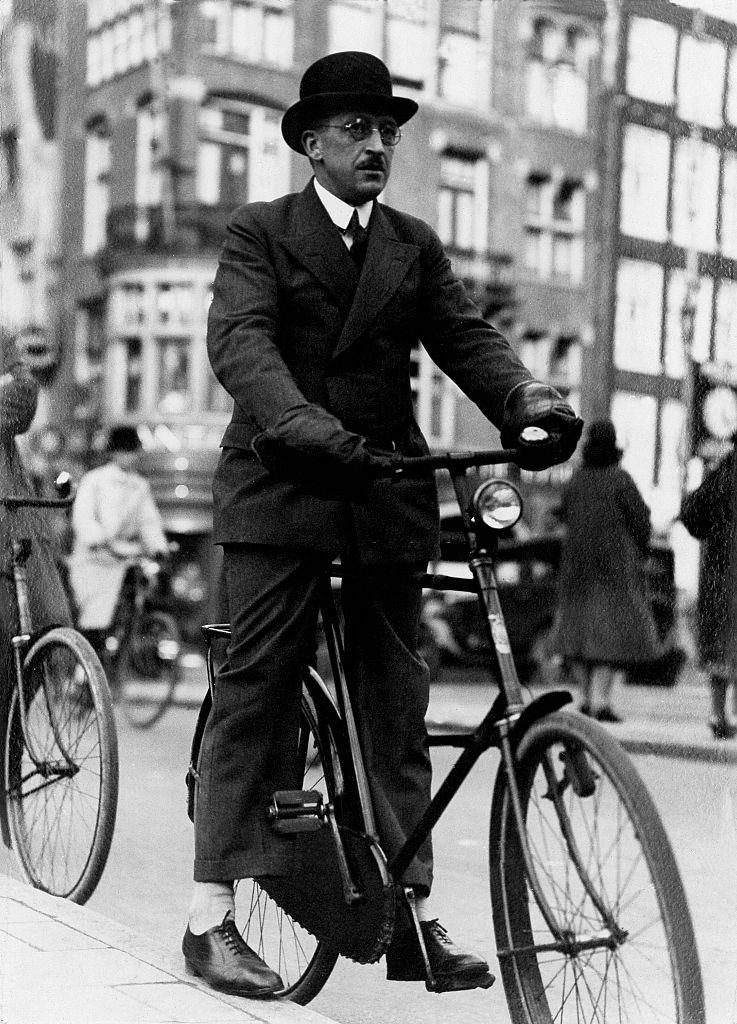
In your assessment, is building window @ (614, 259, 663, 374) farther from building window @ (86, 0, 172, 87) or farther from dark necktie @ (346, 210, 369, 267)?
dark necktie @ (346, 210, 369, 267)

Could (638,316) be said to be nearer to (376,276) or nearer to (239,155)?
(376,276)

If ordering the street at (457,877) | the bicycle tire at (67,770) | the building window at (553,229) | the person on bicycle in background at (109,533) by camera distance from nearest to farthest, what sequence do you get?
1. the street at (457,877)
2. the bicycle tire at (67,770)
3. the building window at (553,229)
4. the person on bicycle in background at (109,533)

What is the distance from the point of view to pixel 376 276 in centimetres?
361

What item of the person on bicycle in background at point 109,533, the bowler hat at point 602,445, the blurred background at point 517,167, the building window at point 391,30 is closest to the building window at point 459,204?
the blurred background at point 517,167

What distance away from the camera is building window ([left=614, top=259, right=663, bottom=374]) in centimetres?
545

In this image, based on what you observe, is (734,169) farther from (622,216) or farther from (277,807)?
(277,807)

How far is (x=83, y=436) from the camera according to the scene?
9602 millimetres

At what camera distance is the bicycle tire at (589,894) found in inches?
111

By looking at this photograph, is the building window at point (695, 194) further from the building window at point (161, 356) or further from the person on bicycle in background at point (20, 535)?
the building window at point (161, 356)

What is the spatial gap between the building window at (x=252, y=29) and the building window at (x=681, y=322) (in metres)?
1.78

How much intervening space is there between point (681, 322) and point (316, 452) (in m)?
2.27

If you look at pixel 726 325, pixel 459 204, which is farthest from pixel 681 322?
pixel 459 204

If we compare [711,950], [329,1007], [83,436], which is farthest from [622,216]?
[83,436]

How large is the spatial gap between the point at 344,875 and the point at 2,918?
1.00m
